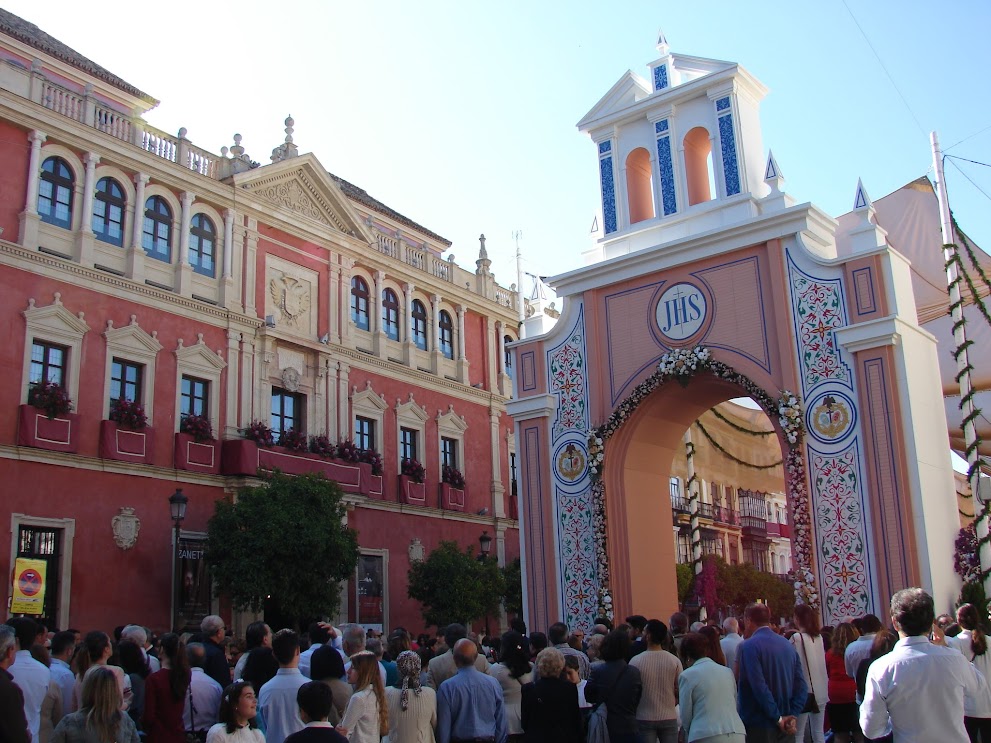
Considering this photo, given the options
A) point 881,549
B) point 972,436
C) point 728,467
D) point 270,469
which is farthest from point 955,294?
point 728,467

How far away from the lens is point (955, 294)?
17.2 meters

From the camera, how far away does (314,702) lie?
17.2ft

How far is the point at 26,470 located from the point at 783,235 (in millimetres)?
14290

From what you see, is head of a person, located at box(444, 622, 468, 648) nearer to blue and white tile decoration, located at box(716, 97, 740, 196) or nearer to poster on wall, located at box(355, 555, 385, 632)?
blue and white tile decoration, located at box(716, 97, 740, 196)

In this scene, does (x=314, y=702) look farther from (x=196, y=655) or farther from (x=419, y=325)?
(x=419, y=325)

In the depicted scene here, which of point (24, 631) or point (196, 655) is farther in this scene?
point (196, 655)

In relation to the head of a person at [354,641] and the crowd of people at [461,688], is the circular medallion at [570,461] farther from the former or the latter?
the head of a person at [354,641]

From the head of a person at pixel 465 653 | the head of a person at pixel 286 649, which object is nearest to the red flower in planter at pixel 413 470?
the head of a person at pixel 465 653

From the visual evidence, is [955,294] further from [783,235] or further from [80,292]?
[80,292]

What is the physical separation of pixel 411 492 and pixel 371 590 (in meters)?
2.99

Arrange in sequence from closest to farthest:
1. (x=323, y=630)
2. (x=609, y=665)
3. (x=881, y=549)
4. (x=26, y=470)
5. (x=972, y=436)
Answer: (x=609, y=665) < (x=323, y=630) < (x=881, y=549) < (x=972, y=436) < (x=26, y=470)

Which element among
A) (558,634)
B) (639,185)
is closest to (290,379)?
(639,185)

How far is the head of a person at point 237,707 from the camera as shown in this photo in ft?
19.7

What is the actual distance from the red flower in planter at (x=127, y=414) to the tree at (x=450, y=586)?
24.2 ft
